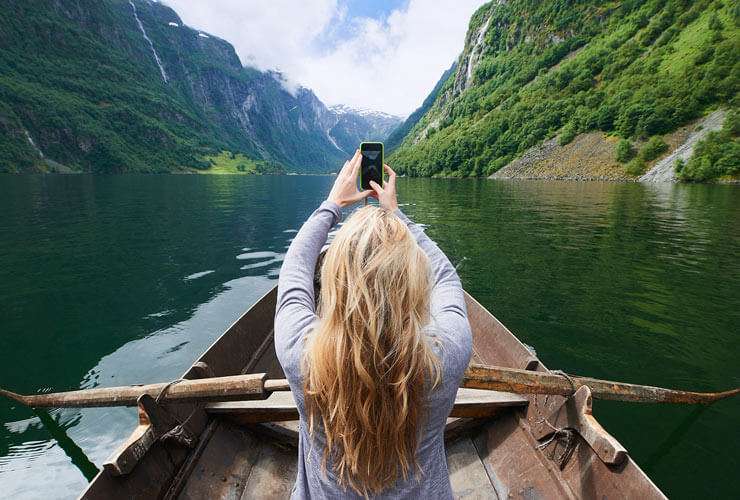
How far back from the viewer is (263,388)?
11.2 ft

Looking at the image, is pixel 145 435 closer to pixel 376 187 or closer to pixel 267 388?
pixel 267 388

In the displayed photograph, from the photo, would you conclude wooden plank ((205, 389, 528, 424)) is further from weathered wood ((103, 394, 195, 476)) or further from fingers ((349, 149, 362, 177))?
fingers ((349, 149, 362, 177))

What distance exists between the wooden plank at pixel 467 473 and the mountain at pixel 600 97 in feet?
204

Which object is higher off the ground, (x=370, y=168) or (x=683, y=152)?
(x=683, y=152)

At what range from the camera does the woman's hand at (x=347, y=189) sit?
7.20 ft

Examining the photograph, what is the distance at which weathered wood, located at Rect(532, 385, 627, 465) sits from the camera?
331 centimetres

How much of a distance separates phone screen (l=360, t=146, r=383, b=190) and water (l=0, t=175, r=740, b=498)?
5.44 meters

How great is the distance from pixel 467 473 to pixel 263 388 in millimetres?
2745

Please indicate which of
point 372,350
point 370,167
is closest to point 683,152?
point 370,167

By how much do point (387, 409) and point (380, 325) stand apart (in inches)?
12.8

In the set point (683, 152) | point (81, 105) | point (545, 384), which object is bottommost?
point (545, 384)

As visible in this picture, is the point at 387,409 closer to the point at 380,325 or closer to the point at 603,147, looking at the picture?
the point at 380,325

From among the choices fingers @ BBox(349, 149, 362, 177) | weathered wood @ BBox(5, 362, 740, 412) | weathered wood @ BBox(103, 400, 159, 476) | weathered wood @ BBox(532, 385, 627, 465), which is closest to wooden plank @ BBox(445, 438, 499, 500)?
weathered wood @ BBox(5, 362, 740, 412)

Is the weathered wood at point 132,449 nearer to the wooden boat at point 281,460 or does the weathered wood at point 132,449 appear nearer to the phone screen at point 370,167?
the wooden boat at point 281,460
